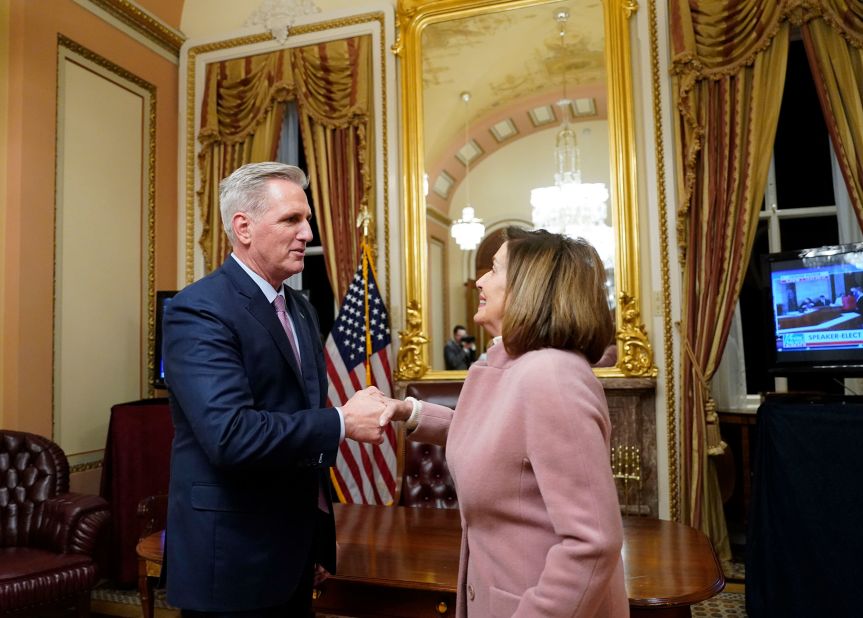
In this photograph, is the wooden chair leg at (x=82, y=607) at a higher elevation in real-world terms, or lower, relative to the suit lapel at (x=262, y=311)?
lower

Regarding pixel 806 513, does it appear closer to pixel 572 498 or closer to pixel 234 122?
pixel 572 498

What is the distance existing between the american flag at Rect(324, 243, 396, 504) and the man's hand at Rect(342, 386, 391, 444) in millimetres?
2595

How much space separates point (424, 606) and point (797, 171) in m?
3.98

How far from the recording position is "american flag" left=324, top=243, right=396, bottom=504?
4.37 metres

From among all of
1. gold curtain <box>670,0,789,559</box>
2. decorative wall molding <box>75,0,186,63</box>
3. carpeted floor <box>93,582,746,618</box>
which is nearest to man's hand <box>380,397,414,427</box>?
carpeted floor <box>93,582,746,618</box>

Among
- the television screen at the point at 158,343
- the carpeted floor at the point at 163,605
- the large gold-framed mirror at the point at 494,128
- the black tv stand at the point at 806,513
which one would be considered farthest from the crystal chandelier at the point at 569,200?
the television screen at the point at 158,343

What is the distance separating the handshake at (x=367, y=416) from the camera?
5.79 ft

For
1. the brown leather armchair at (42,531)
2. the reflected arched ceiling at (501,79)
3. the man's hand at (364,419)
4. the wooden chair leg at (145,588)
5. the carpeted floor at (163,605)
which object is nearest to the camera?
the man's hand at (364,419)

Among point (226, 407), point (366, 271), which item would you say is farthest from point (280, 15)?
point (226, 407)

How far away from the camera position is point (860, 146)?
3.88m

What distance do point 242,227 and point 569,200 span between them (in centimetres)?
295

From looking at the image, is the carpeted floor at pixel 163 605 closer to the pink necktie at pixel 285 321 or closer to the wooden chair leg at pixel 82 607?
the wooden chair leg at pixel 82 607

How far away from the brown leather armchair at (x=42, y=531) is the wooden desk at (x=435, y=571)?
973 millimetres

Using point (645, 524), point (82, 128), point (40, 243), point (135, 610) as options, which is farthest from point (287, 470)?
point (82, 128)
